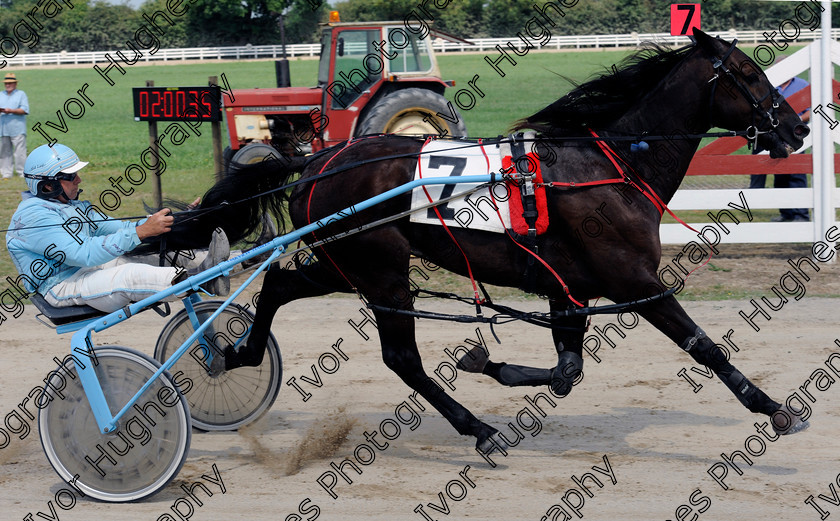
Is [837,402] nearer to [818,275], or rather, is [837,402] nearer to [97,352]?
[818,275]

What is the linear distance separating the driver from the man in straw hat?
11055 millimetres

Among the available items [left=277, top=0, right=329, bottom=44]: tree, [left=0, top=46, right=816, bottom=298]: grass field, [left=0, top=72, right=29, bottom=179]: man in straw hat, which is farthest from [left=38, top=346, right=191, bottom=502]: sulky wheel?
[left=277, top=0, right=329, bottom=44]: tree

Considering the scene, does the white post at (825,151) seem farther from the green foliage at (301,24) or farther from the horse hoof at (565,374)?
the green foliage at (301,24)

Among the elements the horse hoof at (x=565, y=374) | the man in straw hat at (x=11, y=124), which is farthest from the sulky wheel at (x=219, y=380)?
the man in straw hat at (x=11, y=124)

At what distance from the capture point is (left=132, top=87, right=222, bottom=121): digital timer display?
30.5 feet

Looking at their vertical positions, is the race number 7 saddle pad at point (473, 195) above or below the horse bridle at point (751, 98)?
below

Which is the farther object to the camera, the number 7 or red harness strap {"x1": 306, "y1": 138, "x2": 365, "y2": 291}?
the number 7

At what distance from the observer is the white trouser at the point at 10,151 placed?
14453mm

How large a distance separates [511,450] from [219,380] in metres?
1.66

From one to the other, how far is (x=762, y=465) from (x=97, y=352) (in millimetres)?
3114

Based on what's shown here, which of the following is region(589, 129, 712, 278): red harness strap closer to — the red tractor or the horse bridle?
the horse bridle

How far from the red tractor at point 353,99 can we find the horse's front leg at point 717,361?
6.27 m

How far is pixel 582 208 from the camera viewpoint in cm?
427

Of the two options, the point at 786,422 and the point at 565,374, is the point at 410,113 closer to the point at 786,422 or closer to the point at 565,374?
the point at 565,374
